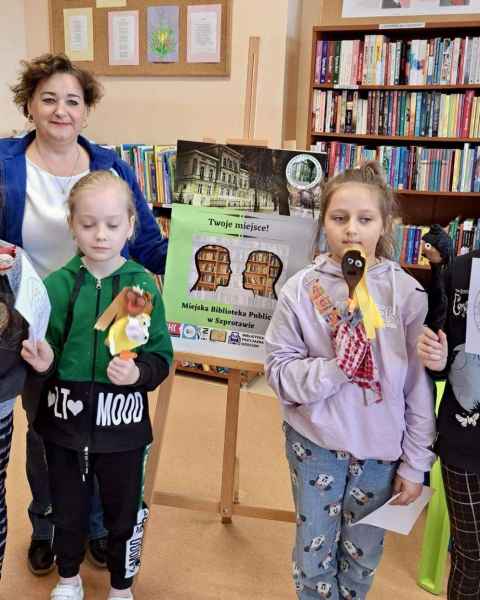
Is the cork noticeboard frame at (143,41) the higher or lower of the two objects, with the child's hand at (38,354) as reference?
higher

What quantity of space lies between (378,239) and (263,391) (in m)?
2.10

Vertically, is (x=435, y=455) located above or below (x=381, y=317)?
below

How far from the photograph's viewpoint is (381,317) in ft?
4.02

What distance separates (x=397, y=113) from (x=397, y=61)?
0.87ft

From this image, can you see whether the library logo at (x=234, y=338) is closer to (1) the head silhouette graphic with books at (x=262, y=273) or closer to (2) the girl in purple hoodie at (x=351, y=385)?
(1) the head silhouette graphic with books at (x=262, y=273)

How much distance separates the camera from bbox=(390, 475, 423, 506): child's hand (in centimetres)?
127

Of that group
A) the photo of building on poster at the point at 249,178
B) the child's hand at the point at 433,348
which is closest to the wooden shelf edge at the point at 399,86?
the photo of building on poster at the point at 249,178

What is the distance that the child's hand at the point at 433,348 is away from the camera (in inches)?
44.9

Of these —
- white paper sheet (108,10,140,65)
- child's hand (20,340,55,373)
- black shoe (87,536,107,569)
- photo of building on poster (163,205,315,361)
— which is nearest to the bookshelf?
photo of building on poster (163,205,315,361)

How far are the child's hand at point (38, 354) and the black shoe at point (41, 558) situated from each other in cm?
87

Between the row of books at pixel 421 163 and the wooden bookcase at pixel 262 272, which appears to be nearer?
the wooden bookcase at pixel 262 272

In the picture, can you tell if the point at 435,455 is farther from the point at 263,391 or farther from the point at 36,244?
the point at 263,391

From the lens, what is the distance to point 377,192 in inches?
50.1

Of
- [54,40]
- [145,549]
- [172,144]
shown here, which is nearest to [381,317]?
[145,549]
